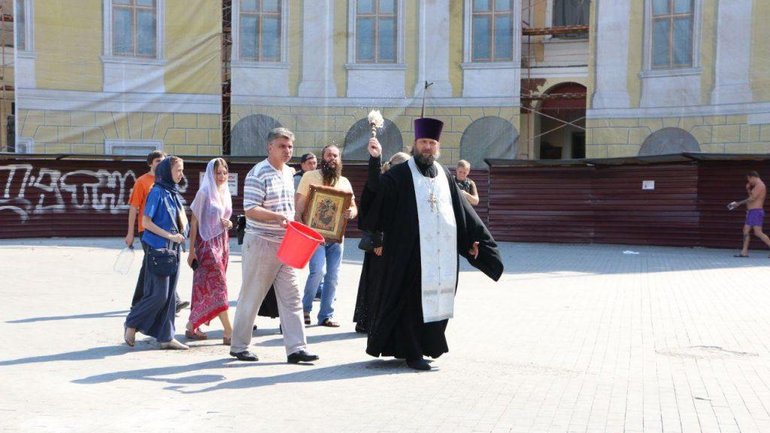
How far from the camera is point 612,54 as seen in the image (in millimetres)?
25656

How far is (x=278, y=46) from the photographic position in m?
26.9

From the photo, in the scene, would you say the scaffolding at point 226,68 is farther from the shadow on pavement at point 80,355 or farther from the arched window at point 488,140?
the shadow on pavement at point 80,355

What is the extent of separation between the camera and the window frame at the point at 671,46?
81.1ft

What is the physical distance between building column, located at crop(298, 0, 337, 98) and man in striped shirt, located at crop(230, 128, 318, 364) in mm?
19436

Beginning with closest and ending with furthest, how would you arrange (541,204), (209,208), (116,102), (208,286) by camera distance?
(208,286), (209,208), (541,204), (116,102)

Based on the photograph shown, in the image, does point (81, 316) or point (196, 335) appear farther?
point (81, 316)

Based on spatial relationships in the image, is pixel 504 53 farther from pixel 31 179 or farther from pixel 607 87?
pixel 31 179

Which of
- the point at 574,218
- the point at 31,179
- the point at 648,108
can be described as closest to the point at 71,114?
the point at 31,179

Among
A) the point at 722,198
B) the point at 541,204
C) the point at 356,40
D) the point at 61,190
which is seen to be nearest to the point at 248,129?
the point at 356,40

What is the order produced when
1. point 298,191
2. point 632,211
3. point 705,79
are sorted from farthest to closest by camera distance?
point 705,79
point 632,211
point 298,191

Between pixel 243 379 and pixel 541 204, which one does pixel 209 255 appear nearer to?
pixel 243 379

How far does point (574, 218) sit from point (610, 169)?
1314mm

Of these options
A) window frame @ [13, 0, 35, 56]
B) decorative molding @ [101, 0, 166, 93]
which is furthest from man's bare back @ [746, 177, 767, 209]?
window frame @ [13, 0, 35, 56]

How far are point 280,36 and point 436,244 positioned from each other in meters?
20.2
